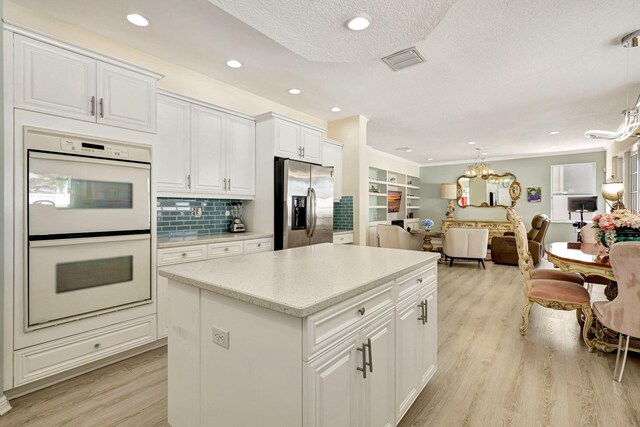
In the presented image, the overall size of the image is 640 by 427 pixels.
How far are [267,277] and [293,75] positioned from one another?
2.71 metres

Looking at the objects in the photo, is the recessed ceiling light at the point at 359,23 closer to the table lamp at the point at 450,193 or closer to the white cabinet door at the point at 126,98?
the white cabinet door at the point at 126,98

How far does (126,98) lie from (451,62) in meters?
3.01

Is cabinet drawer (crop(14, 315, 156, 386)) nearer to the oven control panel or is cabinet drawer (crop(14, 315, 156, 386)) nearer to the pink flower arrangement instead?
the oven control panel

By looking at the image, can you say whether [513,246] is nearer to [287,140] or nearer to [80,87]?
[287,140]

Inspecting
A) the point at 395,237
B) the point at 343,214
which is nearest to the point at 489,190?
the point at 395,237

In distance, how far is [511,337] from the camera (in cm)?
285

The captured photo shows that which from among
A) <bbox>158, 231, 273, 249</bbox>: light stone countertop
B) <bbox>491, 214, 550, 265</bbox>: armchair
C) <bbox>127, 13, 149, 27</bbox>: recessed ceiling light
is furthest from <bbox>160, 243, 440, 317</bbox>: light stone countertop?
<bbox>491, 214, 550, 265</bbox>: armchair

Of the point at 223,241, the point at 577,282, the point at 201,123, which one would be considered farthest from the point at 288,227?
the point at 577,282

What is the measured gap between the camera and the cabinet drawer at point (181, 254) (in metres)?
2.65

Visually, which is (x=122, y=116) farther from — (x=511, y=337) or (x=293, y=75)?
(x=511, y=337)

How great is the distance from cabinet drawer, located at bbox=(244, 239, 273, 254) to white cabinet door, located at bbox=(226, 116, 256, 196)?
63 cm

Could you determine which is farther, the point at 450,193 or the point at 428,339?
the point at 450,193

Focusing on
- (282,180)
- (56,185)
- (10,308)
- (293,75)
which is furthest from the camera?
(282,180)

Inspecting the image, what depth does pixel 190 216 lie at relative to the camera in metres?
3.49
